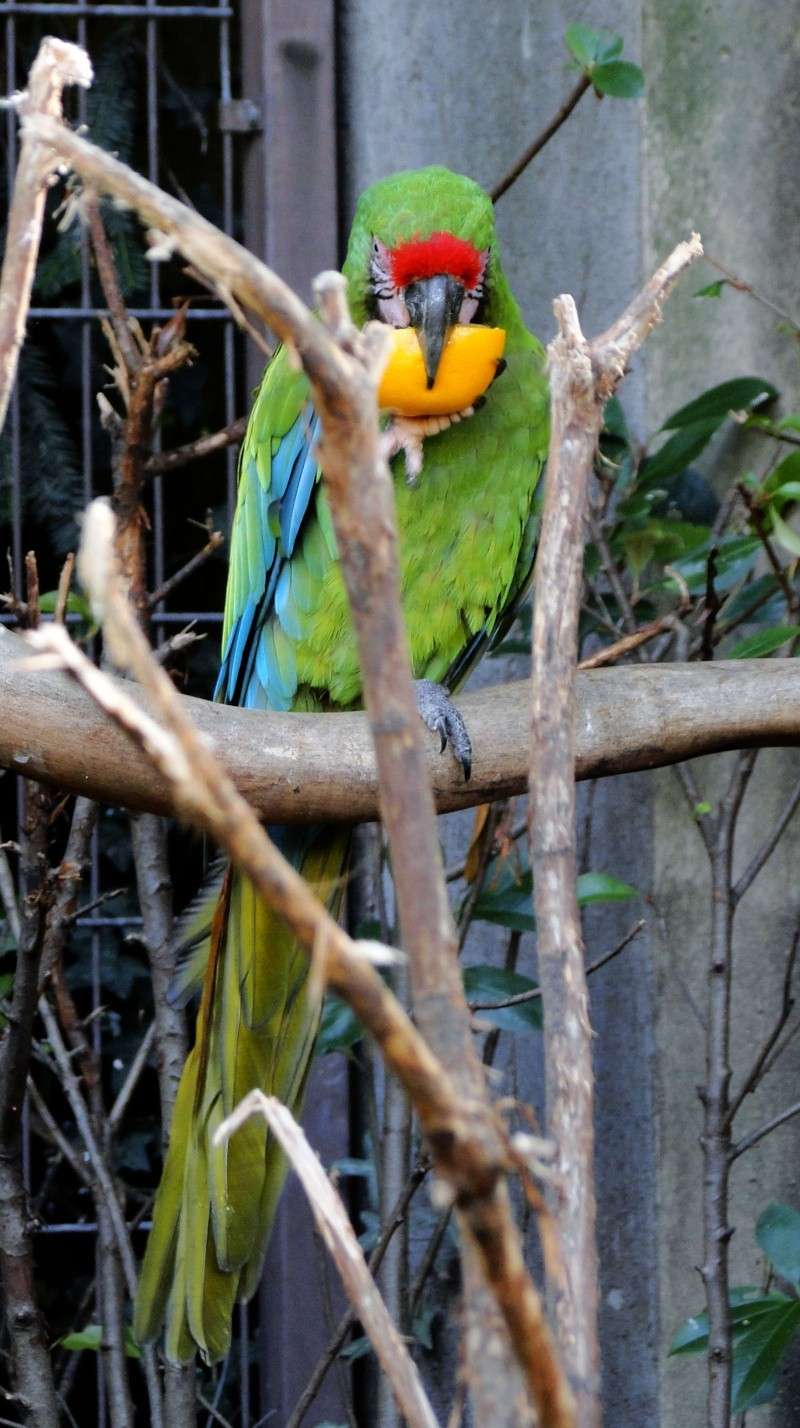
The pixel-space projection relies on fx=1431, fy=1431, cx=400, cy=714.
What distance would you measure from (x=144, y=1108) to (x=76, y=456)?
0.86m

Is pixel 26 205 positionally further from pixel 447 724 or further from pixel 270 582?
pixel 270 582

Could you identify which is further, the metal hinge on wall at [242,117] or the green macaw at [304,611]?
the metal hinge on wall at [242,117]

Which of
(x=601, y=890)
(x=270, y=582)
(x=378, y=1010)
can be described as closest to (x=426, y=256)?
(x=270, y=582)

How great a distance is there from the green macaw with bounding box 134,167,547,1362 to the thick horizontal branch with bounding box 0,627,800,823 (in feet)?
0.13

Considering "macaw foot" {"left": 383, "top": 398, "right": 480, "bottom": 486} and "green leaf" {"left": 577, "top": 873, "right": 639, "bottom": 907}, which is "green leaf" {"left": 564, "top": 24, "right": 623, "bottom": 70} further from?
"green leaf" {"left": 577, "top": 873, "right": 639, "bottom": 907}

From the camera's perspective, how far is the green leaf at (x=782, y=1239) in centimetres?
113

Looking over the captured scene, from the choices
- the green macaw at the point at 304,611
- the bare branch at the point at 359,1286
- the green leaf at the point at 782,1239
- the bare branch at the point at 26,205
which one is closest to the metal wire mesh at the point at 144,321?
the green macaw at the point at 304,611

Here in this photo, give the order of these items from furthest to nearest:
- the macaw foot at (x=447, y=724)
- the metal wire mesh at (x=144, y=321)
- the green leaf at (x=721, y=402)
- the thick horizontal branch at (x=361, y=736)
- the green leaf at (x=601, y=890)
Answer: the metal wire mesh at (x=144, y=321) < the green leaf at (x=721, y=402) < the green leaf at (x=601, y=890) < the macaw foot at (x=447, y=724) < the thick horizontal branch at (x=361, y=736)

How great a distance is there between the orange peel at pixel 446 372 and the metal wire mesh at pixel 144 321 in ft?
1.99

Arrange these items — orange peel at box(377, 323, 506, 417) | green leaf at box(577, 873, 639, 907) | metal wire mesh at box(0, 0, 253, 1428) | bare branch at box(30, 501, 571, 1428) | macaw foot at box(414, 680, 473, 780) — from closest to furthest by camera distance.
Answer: bare branch at box(30, 501, 571, 1428) < macaw foot at box(414, 680, 473, 780) < orange peel at box(377, 323, 506, 417) < green leaf at box(577, 873, 639, 907) < metal wire mesh at box(0, 0, 253, 1428)

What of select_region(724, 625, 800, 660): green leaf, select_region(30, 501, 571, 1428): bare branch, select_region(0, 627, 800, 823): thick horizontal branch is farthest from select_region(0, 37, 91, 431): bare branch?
select_region(724, 625, 800, 660): green leaf

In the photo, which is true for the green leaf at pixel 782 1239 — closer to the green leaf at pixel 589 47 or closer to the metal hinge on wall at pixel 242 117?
the green leaf at pixel 589 47

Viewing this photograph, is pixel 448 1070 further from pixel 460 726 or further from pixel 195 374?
pixel 195 374

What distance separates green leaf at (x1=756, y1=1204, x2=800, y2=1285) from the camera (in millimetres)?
1130
